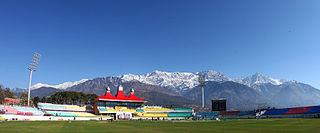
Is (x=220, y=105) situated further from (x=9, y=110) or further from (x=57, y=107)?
(x=9, y=110)

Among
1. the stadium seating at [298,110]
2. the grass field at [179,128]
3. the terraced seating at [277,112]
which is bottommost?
the terraced seating at [277,112]

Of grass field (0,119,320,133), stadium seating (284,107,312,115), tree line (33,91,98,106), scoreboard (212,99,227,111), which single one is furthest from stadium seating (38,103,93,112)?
stadium seating (284,107,312,115)

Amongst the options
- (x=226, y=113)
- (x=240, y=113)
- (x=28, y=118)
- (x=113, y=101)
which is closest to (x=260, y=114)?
(x=240, y=113)

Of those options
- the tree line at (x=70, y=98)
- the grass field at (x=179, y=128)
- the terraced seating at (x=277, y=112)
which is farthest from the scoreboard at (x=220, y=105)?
the tree line at (x=70, y=98)

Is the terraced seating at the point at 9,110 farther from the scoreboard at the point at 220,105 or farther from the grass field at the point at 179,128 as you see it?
the scoreboard at the point at 220,105

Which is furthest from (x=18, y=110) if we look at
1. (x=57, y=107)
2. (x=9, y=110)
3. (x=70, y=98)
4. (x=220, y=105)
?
(x=220, y=105)

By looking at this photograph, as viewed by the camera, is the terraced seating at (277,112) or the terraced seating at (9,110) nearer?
the terraced seating at (9,110)

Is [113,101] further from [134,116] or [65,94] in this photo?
[65,94]

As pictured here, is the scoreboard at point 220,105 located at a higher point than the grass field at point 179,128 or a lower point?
lower

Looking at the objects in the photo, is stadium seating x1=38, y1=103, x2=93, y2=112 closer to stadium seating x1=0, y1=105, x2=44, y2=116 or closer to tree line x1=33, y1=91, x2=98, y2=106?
stadium seating x1=0, y1=105, x2=44, y2=116

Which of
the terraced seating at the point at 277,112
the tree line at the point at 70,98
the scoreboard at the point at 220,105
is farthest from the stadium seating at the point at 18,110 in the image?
the terraced seating at the point at 277,112

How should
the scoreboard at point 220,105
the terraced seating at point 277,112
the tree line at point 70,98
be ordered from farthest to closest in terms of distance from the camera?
1. the tree line at point 70,98
2. the scoreboard at point 220,105
3. the terraced seating at point 277,112

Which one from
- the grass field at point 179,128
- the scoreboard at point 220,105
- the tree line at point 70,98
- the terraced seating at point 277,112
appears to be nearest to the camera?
the grass field at point 179,128

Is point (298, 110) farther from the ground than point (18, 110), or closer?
closer
